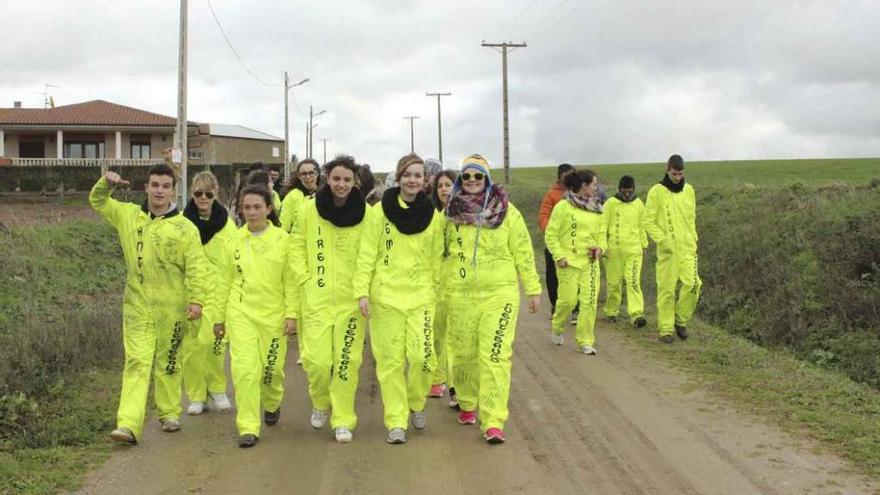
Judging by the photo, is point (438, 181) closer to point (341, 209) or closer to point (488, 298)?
point (341, 209)

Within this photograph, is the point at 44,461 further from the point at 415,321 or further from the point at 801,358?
the point at 801,358

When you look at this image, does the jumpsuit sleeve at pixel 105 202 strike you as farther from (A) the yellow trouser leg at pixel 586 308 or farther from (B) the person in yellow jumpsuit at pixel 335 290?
(A) the yellow trouser leg at pixel 586 308

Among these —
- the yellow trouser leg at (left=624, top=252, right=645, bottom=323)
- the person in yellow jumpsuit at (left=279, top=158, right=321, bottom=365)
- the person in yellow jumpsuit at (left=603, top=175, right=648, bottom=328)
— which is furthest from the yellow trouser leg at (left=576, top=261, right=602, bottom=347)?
the person in yellow jumpsuit at (left=279, top=158, right=321, bottom=365)

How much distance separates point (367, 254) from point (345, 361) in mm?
806

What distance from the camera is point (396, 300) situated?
6.27m

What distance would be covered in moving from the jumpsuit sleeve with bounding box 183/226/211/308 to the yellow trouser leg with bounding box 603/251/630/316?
6.80 metres

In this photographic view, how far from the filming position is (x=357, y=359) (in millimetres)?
6465

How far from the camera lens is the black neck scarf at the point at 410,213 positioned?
6336 millimetres

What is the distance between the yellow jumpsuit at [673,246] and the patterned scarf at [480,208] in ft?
14.5

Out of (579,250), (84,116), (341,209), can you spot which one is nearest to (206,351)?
(341,209)

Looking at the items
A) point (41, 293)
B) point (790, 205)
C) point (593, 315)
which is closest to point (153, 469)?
point (593, 315)

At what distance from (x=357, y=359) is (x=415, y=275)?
0.76 meters

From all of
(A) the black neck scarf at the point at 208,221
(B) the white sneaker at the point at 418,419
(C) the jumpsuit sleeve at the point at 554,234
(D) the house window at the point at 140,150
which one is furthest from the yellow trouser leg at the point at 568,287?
(D) the house window at the point at 140,150

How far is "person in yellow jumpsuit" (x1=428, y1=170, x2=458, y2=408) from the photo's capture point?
24.4 feet
